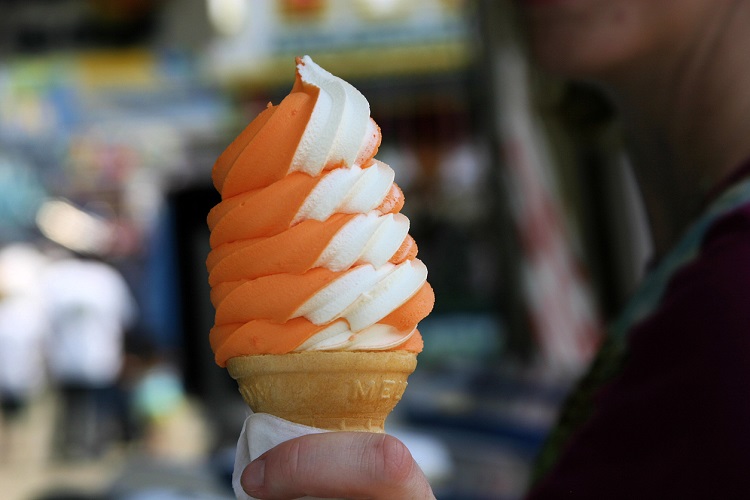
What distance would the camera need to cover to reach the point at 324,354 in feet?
2.97

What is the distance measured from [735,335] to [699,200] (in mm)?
462

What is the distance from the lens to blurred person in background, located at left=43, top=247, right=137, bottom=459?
7.88 meters

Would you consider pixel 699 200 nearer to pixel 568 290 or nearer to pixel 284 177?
pixel 284 177

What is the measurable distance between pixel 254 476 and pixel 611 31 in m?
0.74

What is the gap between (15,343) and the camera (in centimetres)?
852

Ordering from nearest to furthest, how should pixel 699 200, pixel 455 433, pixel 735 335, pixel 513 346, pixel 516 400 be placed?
1. pixel 735 335
2. pixel 699 200
3. pixel 455 433
4. pixel 516 400
5. pixel 513 346

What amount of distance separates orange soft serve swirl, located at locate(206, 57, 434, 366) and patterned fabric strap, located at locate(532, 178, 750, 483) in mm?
310

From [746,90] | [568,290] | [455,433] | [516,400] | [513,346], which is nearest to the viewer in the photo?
[746,90]

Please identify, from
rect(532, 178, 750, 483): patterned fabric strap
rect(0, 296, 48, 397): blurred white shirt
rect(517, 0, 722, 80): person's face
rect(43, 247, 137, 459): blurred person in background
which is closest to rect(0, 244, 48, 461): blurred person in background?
rect(0, 296, 48, 397): blurred white shirt

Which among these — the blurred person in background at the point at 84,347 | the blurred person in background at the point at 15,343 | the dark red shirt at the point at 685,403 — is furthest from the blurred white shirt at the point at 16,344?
the dark red shirt at the point at 685,403

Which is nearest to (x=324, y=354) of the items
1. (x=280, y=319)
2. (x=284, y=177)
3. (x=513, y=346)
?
(x=280, y=319)

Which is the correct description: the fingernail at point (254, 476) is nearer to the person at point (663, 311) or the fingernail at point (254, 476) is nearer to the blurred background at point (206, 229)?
the person at point (663, 311)

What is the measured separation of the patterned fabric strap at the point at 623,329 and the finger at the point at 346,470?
0.41 m

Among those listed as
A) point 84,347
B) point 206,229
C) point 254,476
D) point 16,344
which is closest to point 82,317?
point 84,347
